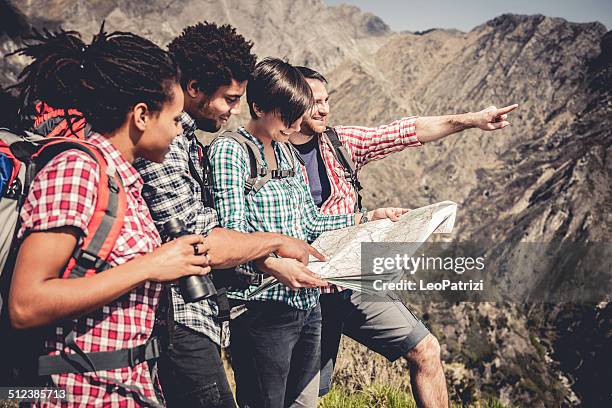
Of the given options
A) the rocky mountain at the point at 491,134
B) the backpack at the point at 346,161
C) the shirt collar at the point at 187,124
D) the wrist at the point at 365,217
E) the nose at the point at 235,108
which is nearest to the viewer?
the shirt collar at the point at 187,124

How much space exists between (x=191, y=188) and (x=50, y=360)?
2.55 feet

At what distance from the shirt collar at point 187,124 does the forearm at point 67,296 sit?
78cm

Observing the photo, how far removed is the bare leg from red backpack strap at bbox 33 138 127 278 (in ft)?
6.00

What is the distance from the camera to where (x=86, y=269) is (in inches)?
60.4

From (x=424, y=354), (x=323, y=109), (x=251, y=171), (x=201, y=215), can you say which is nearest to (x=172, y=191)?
(x=201, y=215)

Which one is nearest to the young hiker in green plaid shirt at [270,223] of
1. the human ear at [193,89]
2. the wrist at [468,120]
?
the human ear at [193,89]

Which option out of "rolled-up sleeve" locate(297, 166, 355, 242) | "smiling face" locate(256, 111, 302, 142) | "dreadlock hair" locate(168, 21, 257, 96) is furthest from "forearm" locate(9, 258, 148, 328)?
"rolled-up sleeve" locate(297, 166, 355, 242)

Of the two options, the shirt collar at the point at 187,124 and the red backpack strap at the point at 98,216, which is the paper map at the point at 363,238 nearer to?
the shirt collar at the point at 187,124

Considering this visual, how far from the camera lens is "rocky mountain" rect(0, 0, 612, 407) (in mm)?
38969

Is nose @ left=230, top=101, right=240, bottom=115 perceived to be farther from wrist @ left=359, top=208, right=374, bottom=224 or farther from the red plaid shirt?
wrist @ left=359, top=208, right=374, bottom=224

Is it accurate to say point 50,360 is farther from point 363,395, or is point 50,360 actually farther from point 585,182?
point 585,182

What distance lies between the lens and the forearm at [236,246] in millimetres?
1944

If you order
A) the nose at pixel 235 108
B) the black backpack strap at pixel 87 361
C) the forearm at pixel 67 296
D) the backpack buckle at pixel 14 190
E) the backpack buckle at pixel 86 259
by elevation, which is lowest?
the black backpack strap at pixel 87 361

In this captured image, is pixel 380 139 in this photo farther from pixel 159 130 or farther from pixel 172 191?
pixel 159 130
